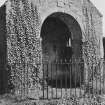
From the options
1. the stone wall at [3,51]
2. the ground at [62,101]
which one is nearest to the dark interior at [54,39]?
the stone wall at [3,51]

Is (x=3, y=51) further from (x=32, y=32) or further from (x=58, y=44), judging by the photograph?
(x=58, y=44)

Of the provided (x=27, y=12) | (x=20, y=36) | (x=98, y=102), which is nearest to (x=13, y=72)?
(x=20, y=36)

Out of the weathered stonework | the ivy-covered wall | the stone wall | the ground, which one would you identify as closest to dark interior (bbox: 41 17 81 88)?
the weathered stonework

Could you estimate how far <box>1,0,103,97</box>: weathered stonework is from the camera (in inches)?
322

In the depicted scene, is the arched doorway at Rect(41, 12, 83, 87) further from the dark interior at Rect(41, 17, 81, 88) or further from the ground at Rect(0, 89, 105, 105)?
the ground at Rect(0, 89, 105, 105)

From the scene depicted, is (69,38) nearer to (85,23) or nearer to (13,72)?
(85,23)

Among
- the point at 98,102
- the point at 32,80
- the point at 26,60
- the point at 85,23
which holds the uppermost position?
the point at 85,23

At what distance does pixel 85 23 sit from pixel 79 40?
81 centimetres

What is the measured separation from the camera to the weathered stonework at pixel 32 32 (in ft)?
26.9

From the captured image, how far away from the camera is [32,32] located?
8.68 meters

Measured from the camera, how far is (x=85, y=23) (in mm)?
10266

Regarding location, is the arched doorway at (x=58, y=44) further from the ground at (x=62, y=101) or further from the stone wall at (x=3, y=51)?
the ground at (x=62, y=101)

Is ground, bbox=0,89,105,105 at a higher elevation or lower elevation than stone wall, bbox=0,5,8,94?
lower

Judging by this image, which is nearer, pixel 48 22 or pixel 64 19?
pixel 64 19
